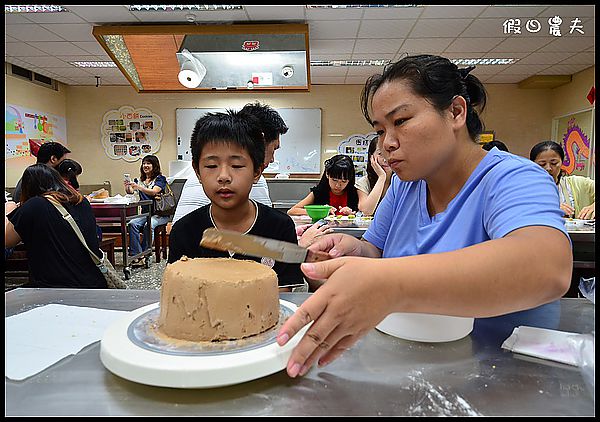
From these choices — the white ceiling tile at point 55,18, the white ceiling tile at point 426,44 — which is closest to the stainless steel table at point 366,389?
the white ceiling tile at point 55,18

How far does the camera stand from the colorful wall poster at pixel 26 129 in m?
6.80

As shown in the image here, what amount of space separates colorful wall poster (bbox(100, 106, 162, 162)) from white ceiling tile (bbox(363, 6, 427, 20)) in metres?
5.31

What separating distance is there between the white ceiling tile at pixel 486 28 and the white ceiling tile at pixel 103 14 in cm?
407

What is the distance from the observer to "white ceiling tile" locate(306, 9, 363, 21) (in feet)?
15.2

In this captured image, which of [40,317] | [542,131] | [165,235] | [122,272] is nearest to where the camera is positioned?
[40,317]

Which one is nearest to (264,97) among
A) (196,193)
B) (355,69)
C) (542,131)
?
(355,69)

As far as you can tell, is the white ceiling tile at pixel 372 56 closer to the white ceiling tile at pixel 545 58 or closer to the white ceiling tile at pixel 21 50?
the white ceiling tile at pixel 545 58

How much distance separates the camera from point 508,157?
102 cm

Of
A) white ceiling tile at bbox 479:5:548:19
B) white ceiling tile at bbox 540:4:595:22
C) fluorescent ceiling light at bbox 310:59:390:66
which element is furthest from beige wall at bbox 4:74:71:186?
white ceiling tile at bbox 540:4:595:22

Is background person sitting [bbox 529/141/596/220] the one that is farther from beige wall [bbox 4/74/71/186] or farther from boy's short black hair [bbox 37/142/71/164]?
beige wall [bbox 4/74/71/186]

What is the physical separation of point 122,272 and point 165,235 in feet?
3.95

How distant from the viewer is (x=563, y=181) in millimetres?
3795

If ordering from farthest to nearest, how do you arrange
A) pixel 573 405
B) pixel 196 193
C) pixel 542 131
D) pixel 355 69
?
pixel 542 131 < pixel 355 69 < pixel 196 193 < pixel 573 405

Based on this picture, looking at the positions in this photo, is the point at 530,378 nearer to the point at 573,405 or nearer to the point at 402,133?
the point at 573,405
